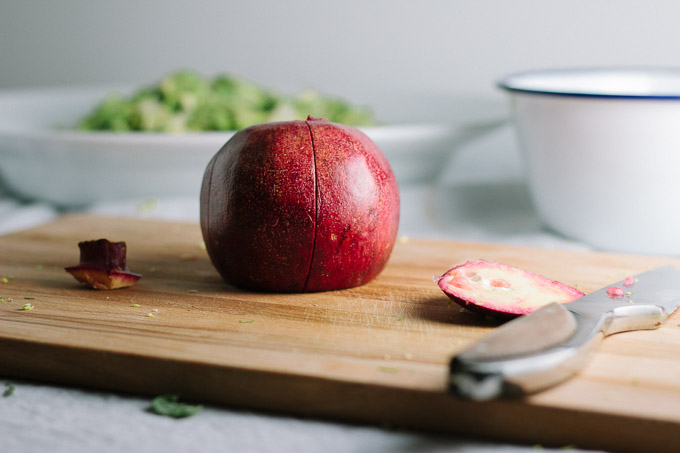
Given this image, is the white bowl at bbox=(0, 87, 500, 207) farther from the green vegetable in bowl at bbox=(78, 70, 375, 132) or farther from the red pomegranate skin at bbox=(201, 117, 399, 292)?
the red pomegranate skin at bbox=(201, 117, 399, 292)

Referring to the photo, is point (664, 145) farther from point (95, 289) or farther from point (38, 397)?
point (38, 397)

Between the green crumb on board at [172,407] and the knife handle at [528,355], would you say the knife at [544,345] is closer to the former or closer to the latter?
the knife handle at [528,355]

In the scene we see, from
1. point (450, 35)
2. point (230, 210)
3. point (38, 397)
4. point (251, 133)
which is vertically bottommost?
point (38, 397)

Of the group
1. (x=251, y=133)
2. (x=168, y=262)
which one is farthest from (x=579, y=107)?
(x=168, y=262)

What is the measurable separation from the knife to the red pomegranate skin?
0.41 metres

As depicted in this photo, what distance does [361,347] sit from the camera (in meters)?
1.11

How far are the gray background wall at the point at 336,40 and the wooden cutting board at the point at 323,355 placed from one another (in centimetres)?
188

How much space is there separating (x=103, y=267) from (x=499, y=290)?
75 centimetres

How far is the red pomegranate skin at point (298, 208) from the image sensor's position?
1.34m

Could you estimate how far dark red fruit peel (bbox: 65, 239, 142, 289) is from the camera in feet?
4.68

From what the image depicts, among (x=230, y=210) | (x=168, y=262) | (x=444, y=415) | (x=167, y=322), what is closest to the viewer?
(x=444, y=415)

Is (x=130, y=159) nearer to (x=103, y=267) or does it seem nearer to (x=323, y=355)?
(x=103, y=267)

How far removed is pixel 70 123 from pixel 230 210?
2.06 metres

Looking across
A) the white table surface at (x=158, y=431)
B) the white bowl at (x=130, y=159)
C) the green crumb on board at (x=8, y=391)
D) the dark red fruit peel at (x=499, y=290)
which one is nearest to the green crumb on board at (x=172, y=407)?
the white table surface at (x=158, y=431)
